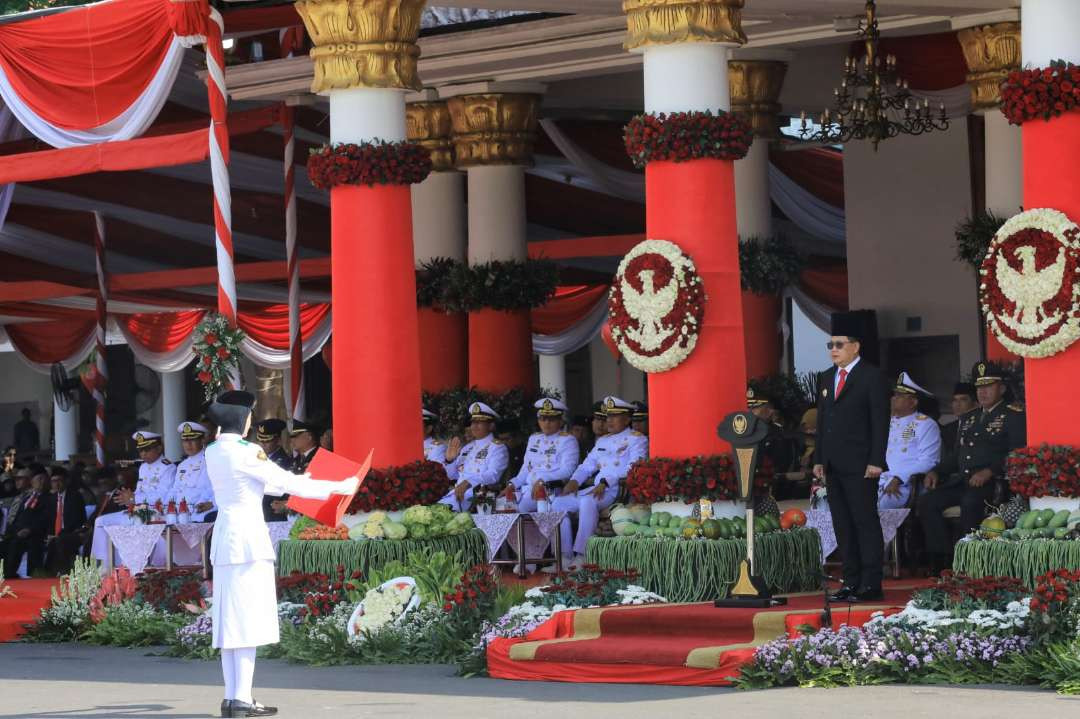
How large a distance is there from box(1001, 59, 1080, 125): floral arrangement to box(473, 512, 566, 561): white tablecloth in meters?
5.15

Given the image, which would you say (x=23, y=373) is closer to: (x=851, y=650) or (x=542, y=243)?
(x=542, y=243)

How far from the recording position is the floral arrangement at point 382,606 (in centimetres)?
1312

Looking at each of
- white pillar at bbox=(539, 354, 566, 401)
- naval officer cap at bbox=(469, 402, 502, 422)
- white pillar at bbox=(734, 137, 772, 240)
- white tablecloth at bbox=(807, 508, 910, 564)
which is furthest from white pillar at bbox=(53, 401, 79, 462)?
white tablecloth at bbox=(807, 508, 910, 564)

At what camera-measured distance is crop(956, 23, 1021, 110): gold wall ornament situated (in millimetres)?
17438

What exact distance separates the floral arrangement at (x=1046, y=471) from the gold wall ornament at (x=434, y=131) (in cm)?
915

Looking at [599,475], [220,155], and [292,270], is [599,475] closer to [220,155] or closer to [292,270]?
[292,270]

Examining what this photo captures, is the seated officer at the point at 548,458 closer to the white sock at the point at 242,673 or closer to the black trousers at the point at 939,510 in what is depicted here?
the black trousers at the point at 939,510

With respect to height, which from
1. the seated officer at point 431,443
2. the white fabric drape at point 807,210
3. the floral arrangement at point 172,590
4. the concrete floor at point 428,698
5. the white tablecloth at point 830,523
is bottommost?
the concrete floor at point 428,698

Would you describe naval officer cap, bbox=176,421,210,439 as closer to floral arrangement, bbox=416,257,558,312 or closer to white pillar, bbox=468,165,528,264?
floral arrangement, bbox=416,257,558,312

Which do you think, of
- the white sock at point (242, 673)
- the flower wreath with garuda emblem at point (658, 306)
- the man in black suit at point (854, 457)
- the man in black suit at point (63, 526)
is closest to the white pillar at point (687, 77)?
the flower wreath with garuda emblem at point (658, 306)

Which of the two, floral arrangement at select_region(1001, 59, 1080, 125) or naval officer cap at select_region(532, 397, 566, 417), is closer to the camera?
floral arrangement at select_region(1001, 59, 1080, 125)

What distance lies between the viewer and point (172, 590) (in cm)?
1509

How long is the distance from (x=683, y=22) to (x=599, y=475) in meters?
4.64

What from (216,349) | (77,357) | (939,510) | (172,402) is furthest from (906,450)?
(172,402)
